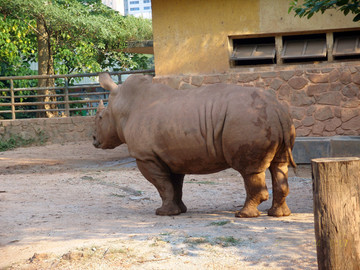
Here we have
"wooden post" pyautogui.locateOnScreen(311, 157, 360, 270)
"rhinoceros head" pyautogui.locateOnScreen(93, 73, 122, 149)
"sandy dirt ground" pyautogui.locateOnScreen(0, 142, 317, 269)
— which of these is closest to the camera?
"wooden post" pyautogui.locateOnScreen(311, 157, 360, 270)

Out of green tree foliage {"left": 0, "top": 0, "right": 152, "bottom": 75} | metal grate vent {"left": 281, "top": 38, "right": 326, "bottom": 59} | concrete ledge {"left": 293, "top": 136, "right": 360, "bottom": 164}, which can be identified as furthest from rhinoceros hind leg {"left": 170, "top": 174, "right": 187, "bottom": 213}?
green tree foliage {"left": 0, "top": 0, "right": 152, "bottom": 75}

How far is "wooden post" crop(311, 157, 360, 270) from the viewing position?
3.34m

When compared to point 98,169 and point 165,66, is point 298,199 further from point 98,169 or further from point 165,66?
point 98,169

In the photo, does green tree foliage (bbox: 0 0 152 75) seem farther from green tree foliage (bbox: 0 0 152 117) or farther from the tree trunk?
the tree trunk

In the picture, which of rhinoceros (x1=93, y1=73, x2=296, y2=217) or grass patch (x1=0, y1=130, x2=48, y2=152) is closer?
rhinoceros (x1=93, y1=73, x2=296, y2=217)

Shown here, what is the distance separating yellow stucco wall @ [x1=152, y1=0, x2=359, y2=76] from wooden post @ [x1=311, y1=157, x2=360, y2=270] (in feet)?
20.2

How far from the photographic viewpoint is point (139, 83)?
6.43 m

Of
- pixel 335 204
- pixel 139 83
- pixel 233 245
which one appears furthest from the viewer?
pixel 139 83

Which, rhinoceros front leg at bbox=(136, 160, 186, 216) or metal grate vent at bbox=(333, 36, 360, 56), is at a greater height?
metal grate vent at bbox=(333, 36, 360, 56)

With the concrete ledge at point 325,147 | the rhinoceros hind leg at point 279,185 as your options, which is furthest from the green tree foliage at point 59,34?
the rhinoceros hind leg at point 279,185

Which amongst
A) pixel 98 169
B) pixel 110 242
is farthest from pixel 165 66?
pixel 110 242

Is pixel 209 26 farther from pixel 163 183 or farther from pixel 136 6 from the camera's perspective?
pixel 136 6

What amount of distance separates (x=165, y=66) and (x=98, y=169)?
2.52 m

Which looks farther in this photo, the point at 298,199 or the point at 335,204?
the point at 298,199
